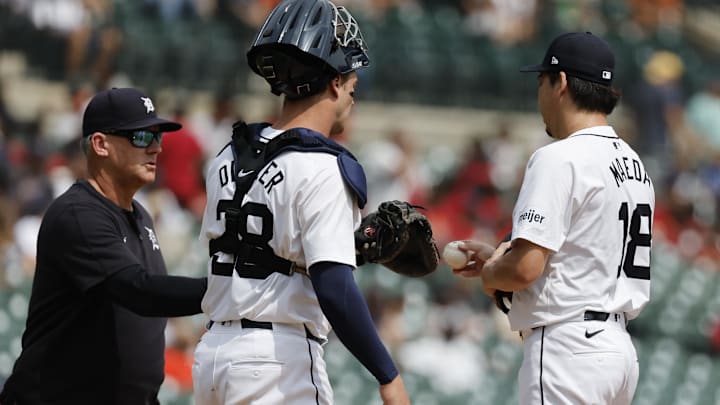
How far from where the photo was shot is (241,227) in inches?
140

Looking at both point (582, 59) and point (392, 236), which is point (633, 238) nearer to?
point (582, 59)

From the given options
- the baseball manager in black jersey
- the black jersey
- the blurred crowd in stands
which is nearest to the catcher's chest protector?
the baseball manager in black jersey

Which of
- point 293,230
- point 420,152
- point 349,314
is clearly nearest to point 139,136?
point 293,230

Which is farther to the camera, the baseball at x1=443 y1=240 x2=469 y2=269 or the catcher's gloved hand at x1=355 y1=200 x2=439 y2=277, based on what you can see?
the baseball at x1=443 y1=240 x2=469 y2=269

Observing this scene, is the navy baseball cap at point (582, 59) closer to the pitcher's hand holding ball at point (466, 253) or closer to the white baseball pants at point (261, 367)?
the pitcher's hand holding ball at point (466, 253)

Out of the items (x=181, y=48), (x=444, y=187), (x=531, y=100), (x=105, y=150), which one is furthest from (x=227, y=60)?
(x=105, y=150)

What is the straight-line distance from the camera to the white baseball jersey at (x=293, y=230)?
3.44m

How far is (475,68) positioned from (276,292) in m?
12.1

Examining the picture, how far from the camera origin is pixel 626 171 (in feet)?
13.2

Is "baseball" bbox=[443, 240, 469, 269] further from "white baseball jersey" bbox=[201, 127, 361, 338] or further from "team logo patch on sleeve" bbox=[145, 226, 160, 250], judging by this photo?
"team logo patch on sleeve" bbox=[145, 226, 160, 250]

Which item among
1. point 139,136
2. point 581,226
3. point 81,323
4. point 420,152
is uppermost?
point 139,136

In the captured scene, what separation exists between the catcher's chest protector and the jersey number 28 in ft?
3.12

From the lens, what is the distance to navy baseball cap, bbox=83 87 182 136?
4.18 metres

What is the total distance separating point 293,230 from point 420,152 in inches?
431
